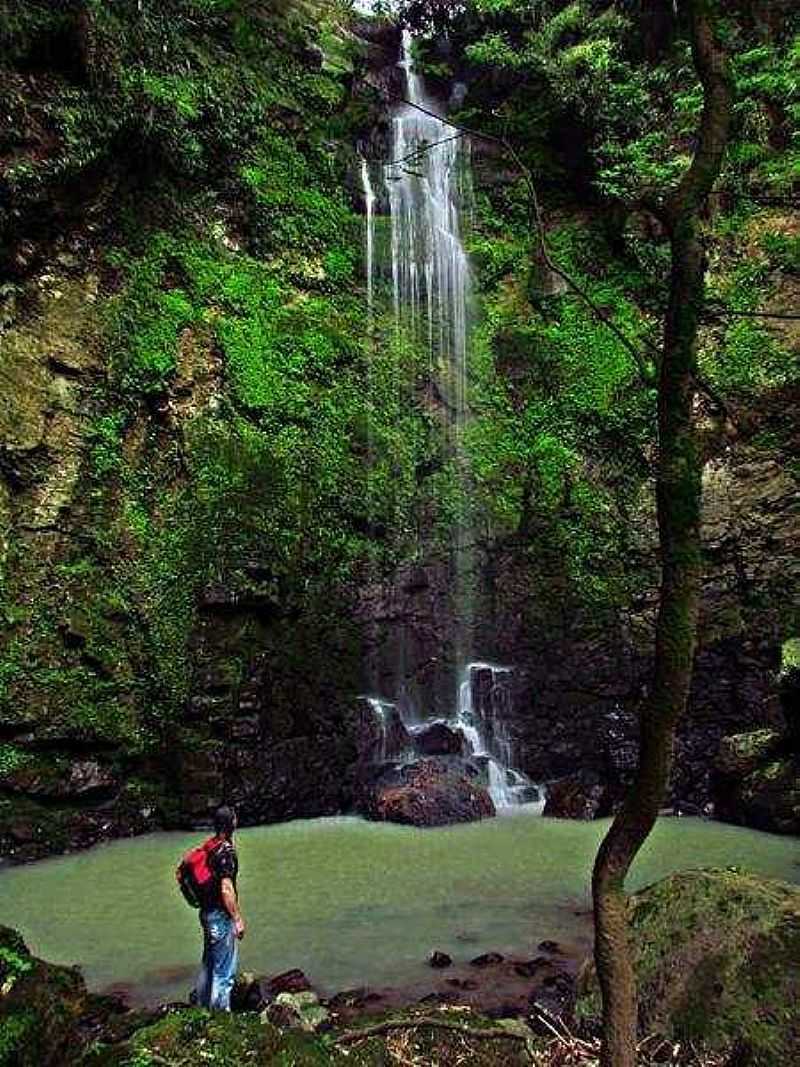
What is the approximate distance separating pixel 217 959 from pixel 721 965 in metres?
2.90

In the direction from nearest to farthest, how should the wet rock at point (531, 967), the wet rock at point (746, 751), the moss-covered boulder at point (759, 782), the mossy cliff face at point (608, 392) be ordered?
the wet rock at point (531, 967) → the moss-covered boulder at point (759, 782) → the wet rock at point (746, 751) → the mossy cliff face at point (608, 392)

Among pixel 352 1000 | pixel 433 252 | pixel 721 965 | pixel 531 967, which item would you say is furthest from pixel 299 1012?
pixel 433 252

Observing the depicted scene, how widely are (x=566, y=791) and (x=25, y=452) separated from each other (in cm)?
884

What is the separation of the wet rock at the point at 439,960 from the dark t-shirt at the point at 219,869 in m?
1.82

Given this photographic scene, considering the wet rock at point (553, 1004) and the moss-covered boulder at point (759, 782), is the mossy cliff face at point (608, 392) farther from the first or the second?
the wet rock at point (553, 1004)

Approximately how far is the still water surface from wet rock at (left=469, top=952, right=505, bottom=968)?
118 mm

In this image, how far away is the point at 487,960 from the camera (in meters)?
5.54

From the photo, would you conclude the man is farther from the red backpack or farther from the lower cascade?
the lower cascade

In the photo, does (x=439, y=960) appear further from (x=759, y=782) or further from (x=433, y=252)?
(x=433, y=252)

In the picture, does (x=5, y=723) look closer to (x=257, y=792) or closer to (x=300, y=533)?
(x=257, y=792)

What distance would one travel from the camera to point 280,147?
15586 millimetres

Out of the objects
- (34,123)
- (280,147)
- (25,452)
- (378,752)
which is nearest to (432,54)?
(280,147)

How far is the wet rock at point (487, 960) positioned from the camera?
18.0 feet

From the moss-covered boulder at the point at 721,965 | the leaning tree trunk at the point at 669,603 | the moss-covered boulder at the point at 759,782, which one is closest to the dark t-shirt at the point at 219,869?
the moss-covered boulder at the point at 721,965
